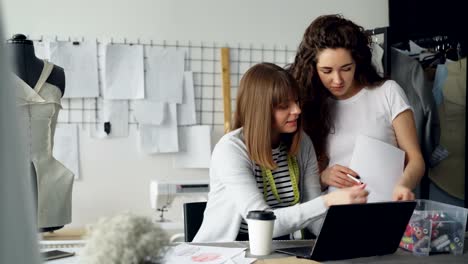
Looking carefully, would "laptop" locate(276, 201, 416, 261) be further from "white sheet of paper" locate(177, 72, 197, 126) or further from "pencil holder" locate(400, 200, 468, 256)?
"white sheet of paper" locate(177, 72, 197, 126)

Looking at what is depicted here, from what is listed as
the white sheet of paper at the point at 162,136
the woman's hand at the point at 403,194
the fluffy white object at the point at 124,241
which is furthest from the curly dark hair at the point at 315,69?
the white sheet of paper at the point at 162,136

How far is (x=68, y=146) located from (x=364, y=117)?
1.82 meters

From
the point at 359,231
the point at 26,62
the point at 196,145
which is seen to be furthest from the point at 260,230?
the point at 196,145

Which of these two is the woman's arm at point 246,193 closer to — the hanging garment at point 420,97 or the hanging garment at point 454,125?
the hanging garment at point 420,97

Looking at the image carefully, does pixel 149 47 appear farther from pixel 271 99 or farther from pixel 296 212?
pixel 296 212

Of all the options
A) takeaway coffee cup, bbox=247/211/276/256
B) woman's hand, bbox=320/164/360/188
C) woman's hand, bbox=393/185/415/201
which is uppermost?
woman's hand, bbox=320/164/360/188

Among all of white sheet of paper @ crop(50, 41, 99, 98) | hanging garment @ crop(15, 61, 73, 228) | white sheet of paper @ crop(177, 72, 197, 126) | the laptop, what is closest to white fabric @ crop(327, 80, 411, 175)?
the laptop

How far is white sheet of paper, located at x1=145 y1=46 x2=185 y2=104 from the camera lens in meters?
3.44

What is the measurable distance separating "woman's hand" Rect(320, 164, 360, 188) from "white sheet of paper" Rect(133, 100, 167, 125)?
1.54 m

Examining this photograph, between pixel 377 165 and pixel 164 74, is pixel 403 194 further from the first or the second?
pixel 164 74

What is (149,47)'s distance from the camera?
343cm

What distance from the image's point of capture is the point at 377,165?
202 centimetres

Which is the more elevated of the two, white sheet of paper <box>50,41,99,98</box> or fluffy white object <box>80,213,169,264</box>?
white sheet of paper <box>50,41,99,98</box>

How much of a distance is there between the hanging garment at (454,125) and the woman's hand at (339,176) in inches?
67.9
